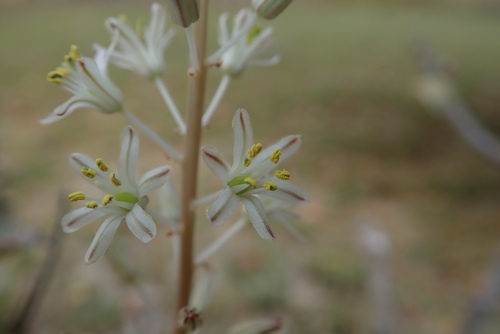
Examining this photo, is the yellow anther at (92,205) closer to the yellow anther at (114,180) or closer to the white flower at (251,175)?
the yellow anther at (114,180)

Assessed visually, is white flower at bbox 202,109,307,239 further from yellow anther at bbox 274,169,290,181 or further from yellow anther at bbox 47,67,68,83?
yellow anther at bbox 47,67,68,83

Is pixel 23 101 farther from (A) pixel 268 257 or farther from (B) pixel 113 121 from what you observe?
(A) pixel 268 257

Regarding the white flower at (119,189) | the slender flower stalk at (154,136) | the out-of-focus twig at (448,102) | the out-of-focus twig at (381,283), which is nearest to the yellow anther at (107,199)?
the white flower at (119,189)

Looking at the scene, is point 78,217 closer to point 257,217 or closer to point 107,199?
point 107,199

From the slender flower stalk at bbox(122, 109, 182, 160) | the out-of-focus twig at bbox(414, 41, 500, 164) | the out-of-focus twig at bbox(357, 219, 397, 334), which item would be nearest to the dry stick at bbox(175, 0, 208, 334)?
the slender flower stalk at bbox(122, 109, 182, 160)

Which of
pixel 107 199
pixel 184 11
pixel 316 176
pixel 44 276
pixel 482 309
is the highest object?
pixel 184 11

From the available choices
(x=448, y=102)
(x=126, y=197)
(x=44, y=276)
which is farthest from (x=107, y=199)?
(x=448, y=102)

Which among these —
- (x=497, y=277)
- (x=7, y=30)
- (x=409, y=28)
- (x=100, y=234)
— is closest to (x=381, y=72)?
(x=409, y=28)
